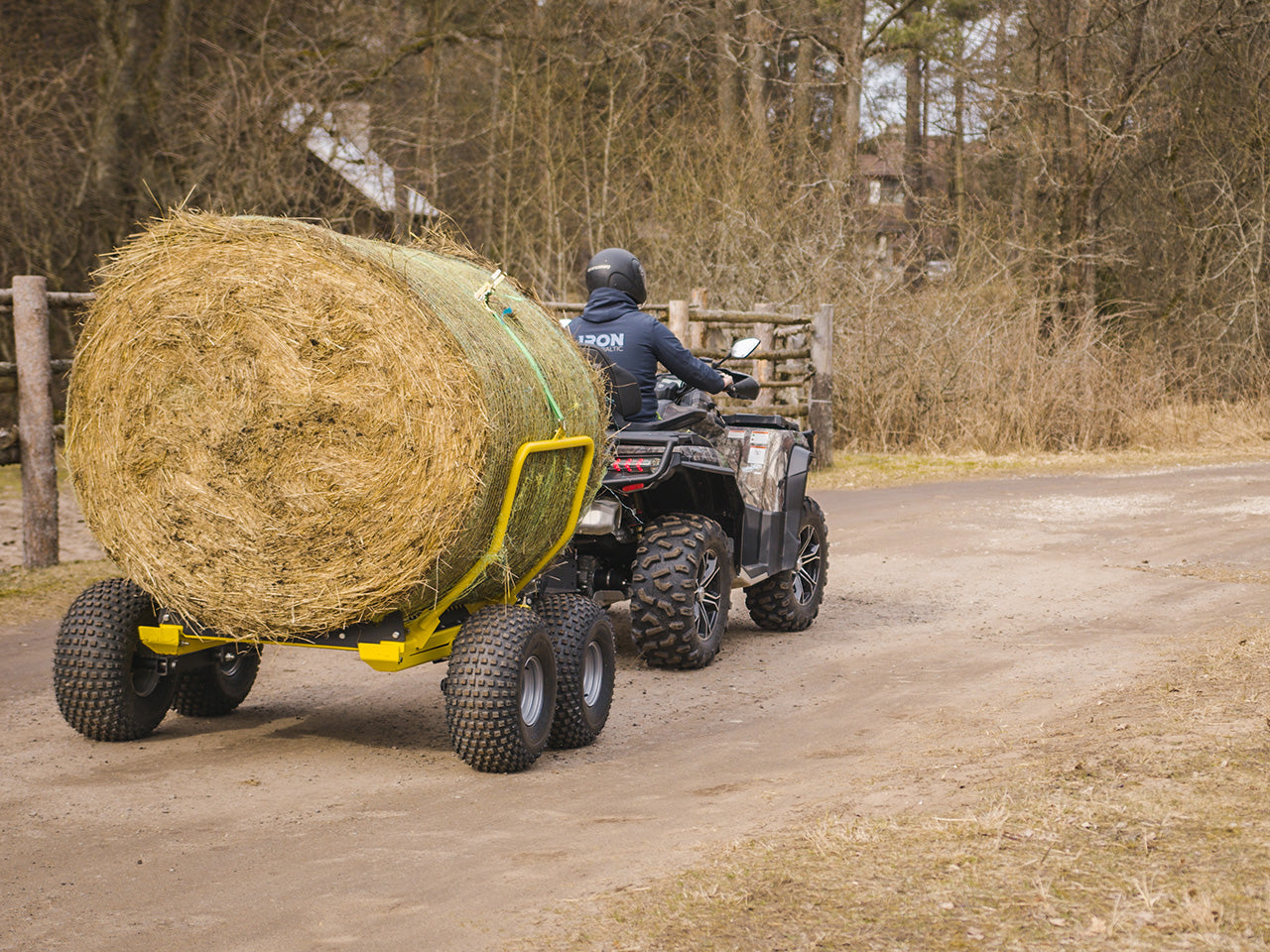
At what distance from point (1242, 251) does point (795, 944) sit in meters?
23.5

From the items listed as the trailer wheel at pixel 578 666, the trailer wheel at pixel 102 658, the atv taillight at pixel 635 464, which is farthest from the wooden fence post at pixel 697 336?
the trailer wheel at pixel 102 658

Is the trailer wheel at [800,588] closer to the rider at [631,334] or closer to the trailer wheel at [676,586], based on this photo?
the trailer wheel at [676,586]

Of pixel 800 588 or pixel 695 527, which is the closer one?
pixel 695 527

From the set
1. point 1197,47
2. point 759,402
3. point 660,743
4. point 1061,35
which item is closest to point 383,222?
point 759,402

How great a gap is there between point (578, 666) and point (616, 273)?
2547 millimetres

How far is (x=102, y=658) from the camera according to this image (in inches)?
223

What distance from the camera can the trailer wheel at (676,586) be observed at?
7.21 m

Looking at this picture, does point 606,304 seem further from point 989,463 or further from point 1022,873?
point 989,463

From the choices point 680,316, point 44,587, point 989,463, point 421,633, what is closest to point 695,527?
point 421,633

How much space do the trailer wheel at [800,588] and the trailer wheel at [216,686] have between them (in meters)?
2.98

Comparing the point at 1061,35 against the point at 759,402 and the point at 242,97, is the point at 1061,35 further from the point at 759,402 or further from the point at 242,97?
the point at 242,97

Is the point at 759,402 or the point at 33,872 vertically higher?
the point at 759,402

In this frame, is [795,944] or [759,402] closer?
[795,944]

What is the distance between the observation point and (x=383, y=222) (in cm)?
2250
